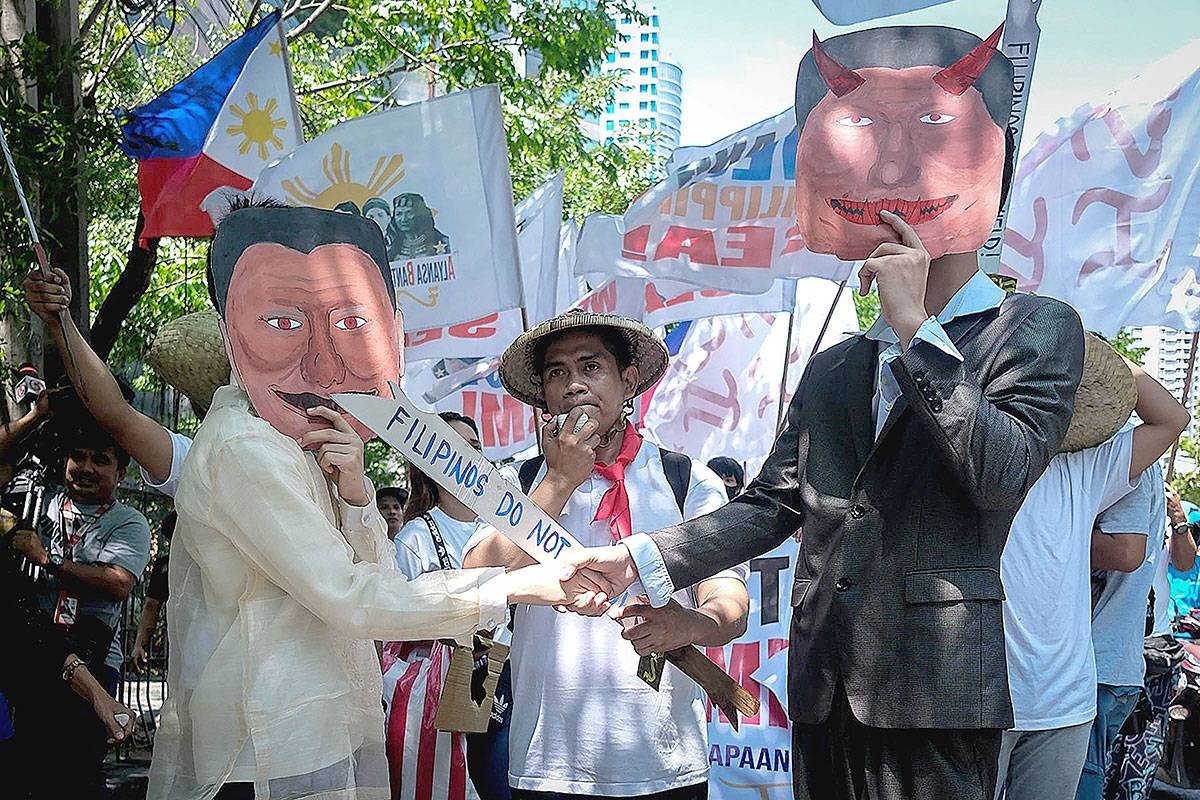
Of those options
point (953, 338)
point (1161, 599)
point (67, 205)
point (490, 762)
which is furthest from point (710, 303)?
point (953, 338)

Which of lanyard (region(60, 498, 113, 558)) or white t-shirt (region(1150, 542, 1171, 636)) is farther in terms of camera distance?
white t-shirt (region(1150, 542, 1171, 636))

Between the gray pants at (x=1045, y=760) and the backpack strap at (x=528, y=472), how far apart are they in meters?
1.38

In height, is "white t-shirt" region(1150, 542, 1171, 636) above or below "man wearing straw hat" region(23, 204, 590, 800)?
below

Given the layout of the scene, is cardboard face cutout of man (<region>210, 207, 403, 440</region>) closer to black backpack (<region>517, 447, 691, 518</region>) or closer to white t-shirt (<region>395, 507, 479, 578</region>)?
black backpack (<region>517, 447, 691, 518</region>)

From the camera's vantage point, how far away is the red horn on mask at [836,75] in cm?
267

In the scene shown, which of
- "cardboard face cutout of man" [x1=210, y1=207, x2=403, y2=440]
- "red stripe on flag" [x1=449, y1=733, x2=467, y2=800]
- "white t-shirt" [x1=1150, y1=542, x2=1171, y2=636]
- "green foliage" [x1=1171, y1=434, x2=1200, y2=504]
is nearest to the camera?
"cardboard face cutout of man" [x1=210, y1=207, x2=403, y2=440]

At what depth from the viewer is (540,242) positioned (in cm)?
739

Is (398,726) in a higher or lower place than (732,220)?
lower

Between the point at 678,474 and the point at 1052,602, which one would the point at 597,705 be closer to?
the point at 678,474

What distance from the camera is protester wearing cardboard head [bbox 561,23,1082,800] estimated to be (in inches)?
90.4

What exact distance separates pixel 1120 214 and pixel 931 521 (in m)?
3.37

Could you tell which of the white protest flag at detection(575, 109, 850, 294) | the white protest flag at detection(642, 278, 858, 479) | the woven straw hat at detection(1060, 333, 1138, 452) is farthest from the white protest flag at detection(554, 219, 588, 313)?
the woven straw hat at detection(1060, 333, 1138, 452)

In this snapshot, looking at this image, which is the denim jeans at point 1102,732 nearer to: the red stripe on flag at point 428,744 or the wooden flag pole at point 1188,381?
the wooden flag pole at point 1188,381

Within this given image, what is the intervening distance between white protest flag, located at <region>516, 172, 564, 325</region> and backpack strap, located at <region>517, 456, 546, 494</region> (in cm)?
379
